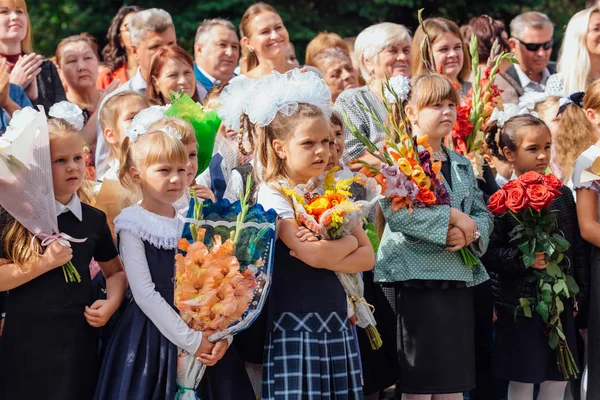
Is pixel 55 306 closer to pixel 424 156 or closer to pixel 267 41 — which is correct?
pixel 424 156

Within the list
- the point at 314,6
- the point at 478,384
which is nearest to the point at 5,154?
the point at 478,384

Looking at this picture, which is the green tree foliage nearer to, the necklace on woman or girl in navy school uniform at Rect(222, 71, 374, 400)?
the necklace on woman

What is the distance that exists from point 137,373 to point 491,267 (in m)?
2.25

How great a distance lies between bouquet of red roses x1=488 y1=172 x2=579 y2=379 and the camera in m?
5.36

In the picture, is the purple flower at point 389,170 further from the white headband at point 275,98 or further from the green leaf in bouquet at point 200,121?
the green leaf in bouquet at point 200,121

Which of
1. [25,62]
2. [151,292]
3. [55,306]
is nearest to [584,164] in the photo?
[151,292]

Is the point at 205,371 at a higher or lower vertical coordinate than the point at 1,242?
lower

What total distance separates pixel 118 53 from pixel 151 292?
439cm

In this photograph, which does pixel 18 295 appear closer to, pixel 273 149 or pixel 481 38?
pixel 273 149

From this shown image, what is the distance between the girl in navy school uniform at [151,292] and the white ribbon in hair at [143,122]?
4cm

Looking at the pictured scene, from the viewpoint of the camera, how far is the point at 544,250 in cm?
539

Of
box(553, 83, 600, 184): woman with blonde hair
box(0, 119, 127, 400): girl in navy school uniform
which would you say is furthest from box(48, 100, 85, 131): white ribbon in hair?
box(553, 83, 600, 184): woman with blonde hair

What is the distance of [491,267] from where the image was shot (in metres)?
5.58

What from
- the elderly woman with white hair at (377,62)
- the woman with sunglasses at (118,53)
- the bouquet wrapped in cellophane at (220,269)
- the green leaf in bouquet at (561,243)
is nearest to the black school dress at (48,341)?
the bouquet wrapped in cellophane at (220,269)
